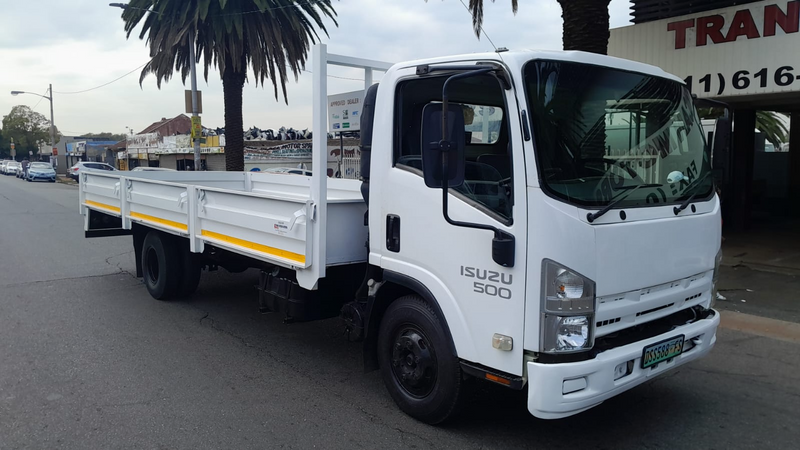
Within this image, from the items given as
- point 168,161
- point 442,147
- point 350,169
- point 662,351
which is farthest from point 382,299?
point 168,161

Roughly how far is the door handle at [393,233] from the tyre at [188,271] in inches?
149

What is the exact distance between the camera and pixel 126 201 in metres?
7.91

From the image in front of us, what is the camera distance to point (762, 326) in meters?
6.79

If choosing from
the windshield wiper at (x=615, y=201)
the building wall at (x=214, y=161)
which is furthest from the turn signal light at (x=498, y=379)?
the building wall at (x=214, y=161)

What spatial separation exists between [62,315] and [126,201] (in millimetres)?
1675

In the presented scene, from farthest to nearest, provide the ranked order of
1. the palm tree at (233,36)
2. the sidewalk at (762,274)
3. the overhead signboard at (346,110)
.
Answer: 1. the palm tree at (233,36)
2. the sidewalk at (762,274)
3. the overhead signboard at (346,110)

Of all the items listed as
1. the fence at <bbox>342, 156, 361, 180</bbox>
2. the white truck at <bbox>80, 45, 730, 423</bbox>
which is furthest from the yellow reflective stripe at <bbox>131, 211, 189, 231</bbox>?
the white truck at <bbox>80, 45, 730, 423</bbox>

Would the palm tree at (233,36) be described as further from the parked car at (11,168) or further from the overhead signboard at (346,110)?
the parked car at (11,168)

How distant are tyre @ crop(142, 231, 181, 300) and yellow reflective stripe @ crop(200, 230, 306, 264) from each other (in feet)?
4.46

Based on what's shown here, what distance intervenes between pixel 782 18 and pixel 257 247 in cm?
885

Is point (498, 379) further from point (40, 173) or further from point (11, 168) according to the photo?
point (11, 168)

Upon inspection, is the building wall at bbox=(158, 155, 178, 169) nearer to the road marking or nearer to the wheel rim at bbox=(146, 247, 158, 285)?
the wheel rim at bbox=(146, 247, 158, 285)

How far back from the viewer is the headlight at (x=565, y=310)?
3262mm

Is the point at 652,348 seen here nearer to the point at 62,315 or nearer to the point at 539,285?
the point at 539,285
